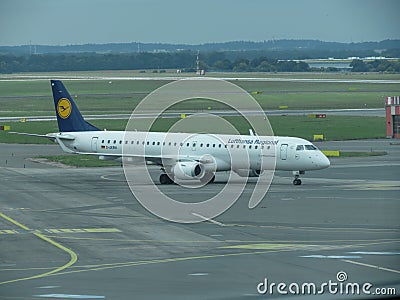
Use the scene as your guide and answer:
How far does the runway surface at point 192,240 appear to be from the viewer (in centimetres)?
2108

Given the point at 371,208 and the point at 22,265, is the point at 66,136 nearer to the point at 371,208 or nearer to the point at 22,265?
the point at 371,208

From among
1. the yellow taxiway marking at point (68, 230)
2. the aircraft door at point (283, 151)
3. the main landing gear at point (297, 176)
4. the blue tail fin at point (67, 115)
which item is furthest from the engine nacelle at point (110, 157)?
the yellow taxiway marking at point (68, 230)

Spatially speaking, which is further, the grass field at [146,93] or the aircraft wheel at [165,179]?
the grass field at [146,93]

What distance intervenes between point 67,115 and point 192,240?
26.3 m

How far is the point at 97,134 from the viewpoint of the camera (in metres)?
52.3

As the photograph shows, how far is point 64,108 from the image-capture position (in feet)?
180

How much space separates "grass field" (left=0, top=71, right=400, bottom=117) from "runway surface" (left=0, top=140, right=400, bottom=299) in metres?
61.4

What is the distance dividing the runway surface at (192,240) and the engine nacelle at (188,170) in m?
0.77

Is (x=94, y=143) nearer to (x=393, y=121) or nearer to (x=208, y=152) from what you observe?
(x=208, y=152)

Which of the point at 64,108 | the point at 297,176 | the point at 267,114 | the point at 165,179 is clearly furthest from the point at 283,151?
the point at 267,114

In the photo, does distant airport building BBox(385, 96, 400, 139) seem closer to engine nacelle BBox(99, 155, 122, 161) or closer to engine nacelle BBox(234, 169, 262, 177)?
engine nacelle BBox(234, 169, 262, 177)

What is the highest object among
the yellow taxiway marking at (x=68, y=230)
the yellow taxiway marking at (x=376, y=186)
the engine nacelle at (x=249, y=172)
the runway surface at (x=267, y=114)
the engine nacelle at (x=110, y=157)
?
the runway surface at (x=267, y=114)

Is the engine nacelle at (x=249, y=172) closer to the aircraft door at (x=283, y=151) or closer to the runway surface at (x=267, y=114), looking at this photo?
the aircraft door at (x=283, y=151)

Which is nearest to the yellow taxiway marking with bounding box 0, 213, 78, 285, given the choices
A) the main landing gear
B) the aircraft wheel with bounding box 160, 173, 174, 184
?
the aircraft wheel with bounding box 160, 173, 174, 184
